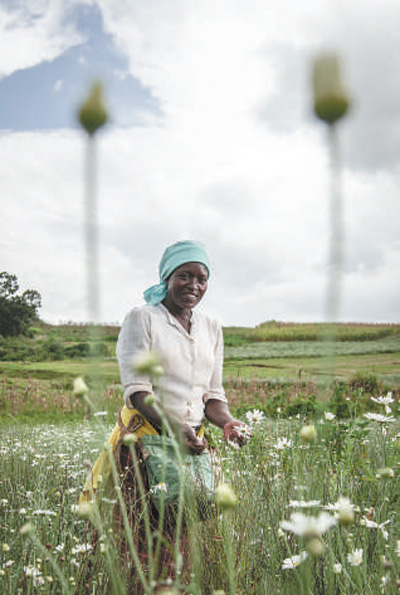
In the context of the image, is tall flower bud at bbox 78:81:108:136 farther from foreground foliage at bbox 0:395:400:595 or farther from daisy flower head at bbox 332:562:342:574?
daisy flower head at bbox 332:562:342:574

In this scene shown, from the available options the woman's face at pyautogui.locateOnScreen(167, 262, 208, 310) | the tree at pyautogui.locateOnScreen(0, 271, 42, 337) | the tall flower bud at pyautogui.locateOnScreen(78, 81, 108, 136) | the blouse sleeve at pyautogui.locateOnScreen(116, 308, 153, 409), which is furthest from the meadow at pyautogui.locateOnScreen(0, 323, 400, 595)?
the tree at pyautogui.locateOnScreen(0, 271, 42, 337)

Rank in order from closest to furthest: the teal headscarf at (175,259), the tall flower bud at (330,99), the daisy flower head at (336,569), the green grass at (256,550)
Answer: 1. the tall flower bud at (330,99)
2. the daisy flower head at (336,569)
3. the green grass at (256,550)
4. the teal headscarf at (175,259)

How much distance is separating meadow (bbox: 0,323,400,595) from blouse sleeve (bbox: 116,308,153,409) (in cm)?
11

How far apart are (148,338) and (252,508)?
2.62 ft

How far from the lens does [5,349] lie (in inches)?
590

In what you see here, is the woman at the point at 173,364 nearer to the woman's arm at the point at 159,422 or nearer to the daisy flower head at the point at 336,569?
the woman's arm at the point at 159,422

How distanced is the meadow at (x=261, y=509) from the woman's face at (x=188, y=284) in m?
0.52

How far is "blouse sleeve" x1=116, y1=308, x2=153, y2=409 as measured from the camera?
6.74ft

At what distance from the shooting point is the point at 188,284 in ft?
7.28

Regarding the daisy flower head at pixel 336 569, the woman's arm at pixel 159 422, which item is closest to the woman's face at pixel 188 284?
the woman's arm at pixel 159 422

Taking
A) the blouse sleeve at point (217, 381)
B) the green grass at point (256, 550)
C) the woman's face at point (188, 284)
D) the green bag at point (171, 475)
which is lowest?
the green grass at point (256, 550)

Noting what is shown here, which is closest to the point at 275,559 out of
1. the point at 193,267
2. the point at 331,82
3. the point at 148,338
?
the point at 148,338

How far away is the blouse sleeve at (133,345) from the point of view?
2.05 m

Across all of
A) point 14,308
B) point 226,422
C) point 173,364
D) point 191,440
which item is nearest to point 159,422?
point 191,440
